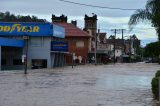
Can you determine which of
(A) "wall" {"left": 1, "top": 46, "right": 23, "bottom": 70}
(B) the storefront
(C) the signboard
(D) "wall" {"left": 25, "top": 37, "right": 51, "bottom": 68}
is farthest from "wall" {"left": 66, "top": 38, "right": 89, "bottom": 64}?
(C) the signboard

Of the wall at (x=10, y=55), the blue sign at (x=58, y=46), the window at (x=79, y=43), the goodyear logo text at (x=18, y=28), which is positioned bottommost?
the wall at (x=10, y=55)

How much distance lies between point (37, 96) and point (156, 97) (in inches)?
195

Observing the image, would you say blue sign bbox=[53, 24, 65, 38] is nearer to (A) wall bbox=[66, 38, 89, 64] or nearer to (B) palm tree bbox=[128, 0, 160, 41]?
(A) wall bbox=[66, 38, 89, 64]

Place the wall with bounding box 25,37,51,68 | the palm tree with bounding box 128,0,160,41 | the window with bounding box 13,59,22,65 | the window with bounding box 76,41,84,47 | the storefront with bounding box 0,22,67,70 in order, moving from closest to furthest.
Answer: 1. the palm tree with bounding box 128,0,160,41
2. the window with bounding box 13,59,22,65
3. the storefront with bounding box 0,22,67,70
4. the wall with bounding box 25,37,51,68
5. the window with bounding box 76,41,84,47

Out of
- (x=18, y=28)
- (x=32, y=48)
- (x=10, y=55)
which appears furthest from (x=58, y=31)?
(x=10, y=55)

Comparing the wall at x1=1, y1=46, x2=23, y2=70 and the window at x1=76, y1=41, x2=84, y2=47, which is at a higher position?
the window at x1=76, y1=41, x2=84, y2=47

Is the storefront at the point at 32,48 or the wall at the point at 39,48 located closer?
the storefront at the point at 32,48

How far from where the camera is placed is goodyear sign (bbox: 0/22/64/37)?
237 feet

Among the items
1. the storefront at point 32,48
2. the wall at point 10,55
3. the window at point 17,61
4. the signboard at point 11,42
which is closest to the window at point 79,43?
the storefront at point 32,48

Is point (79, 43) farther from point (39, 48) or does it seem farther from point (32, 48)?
point (32, 48)

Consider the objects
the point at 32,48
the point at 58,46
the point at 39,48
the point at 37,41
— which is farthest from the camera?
the point at 58,46

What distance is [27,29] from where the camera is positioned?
72.6m

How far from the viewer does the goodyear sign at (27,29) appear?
72375 millimetres

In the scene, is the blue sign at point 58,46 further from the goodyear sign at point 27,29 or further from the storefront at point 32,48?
the goodyear sign at point 27,29
